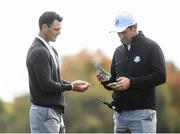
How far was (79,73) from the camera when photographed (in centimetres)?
7375

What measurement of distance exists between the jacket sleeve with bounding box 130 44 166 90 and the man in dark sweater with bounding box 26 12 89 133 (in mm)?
616

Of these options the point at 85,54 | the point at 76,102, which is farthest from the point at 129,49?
the point at 85,54

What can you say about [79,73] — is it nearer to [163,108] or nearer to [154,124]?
[163,108]

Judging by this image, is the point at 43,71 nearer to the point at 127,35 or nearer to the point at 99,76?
the point at 99,76

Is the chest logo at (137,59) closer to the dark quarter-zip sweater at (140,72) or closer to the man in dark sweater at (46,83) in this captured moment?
the dark quarter-zip sweater at (140,72)

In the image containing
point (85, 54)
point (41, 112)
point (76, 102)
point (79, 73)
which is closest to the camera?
point (41, 112)

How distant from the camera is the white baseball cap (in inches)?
399

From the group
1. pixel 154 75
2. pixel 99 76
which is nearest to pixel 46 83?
pixel 99 76

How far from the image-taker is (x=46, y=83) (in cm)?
979

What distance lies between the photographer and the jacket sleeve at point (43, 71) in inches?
386

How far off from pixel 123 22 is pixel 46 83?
1228 millimetres

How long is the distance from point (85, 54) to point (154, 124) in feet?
253

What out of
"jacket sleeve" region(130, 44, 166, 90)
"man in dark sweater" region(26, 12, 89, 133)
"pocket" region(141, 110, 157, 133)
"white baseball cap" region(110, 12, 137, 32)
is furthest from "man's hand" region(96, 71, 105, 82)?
"pocket" region(141, 110, 157, 133)

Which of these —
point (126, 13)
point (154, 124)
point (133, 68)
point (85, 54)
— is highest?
point (126, 13)
